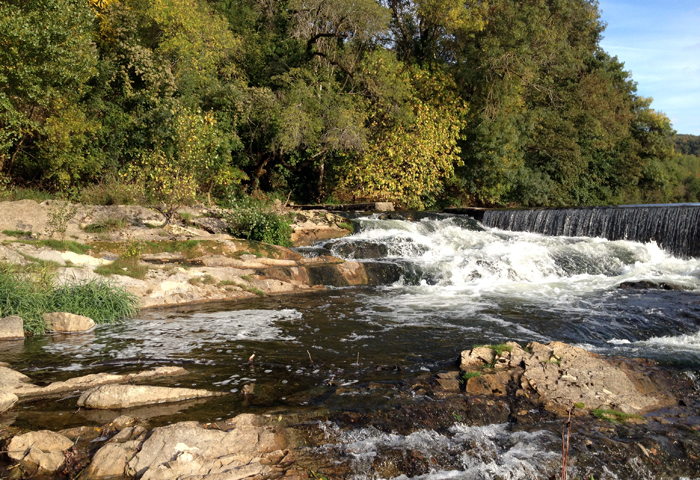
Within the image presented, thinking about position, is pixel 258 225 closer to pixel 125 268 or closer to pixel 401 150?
pixel 125 268

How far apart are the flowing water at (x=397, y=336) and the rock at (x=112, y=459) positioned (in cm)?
55

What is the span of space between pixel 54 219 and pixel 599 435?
10.6 metres

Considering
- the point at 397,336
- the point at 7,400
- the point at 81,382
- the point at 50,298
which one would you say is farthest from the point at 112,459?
the point at 50,298

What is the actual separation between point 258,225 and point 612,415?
32.0 feet

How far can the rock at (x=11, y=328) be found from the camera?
6836 millimetres

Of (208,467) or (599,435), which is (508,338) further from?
(208,467)

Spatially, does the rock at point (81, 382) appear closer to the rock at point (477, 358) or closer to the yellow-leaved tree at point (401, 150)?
the rock at point (477, 358)

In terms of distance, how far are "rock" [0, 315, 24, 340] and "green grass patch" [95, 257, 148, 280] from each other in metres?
2.21

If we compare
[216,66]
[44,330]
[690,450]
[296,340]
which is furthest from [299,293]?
[216,66]

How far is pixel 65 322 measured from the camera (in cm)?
740

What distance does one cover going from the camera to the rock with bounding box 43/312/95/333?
290 inches

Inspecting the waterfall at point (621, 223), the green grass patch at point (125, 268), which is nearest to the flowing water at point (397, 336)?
the waterfall at point (621, 223)

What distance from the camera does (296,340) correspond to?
22.9 feet

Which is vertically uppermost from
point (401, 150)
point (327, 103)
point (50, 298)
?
point (327, 103)
